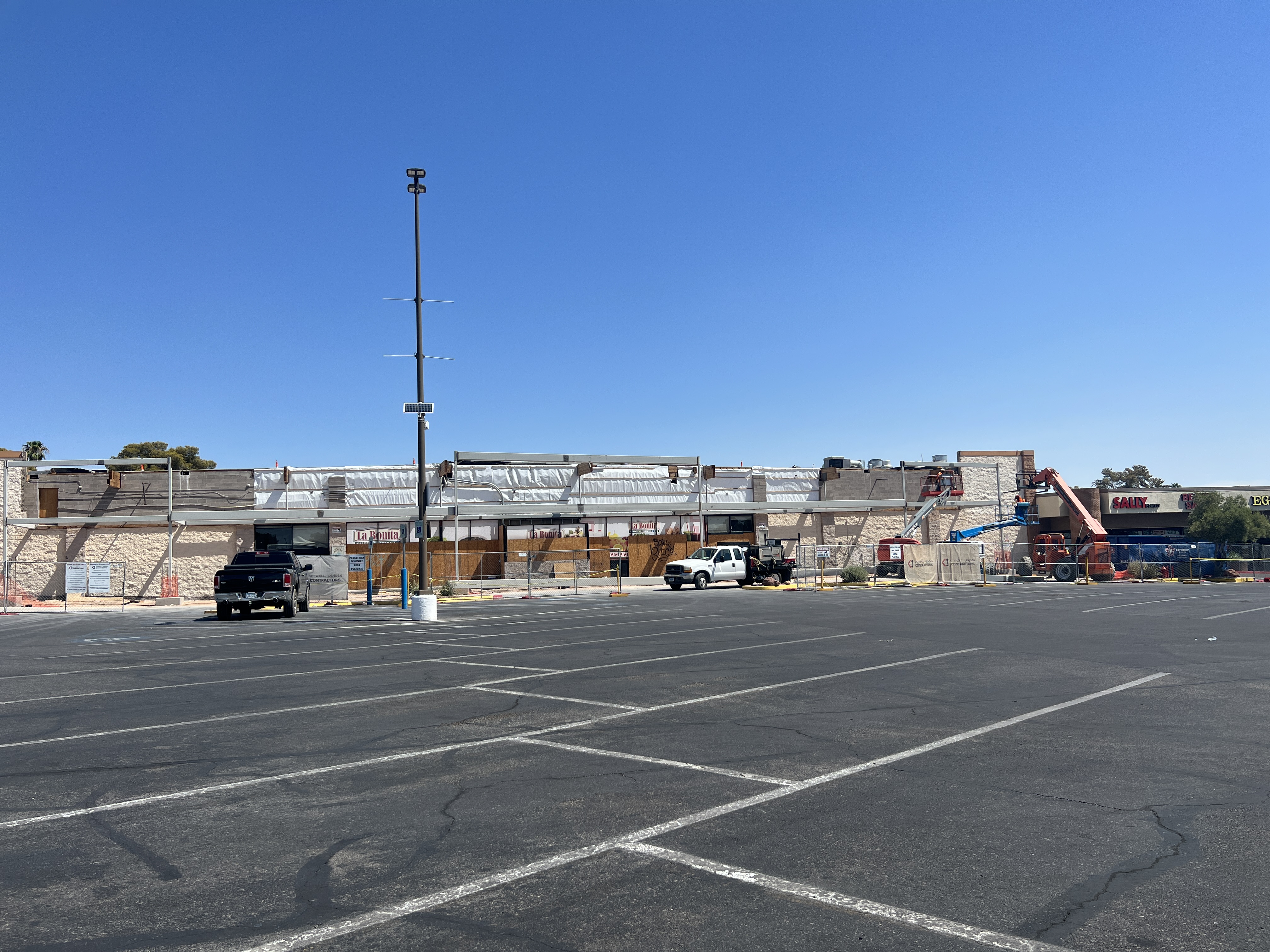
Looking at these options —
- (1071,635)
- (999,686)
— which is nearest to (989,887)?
(999,686)

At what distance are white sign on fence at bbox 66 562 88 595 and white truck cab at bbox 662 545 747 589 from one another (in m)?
24.2

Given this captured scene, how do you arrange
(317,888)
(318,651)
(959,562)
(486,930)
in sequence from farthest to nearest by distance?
(959,562)
(318,651)
(317,888)
(486,930)

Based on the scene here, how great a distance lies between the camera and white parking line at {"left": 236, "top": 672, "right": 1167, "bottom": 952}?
4.41 m

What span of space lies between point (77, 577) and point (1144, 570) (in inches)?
1978

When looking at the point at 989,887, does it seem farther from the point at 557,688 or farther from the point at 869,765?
the point at 557,688

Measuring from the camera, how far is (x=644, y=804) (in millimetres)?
6617

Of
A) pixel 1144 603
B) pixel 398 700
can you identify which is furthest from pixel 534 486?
pixel 398 700

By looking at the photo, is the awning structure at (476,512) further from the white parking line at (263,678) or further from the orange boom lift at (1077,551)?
the white parking line at (263,678)

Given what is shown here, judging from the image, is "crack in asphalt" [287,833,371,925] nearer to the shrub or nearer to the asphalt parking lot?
the asphalt parking lot

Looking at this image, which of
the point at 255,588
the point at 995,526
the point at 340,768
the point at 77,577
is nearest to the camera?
the point at 340,768

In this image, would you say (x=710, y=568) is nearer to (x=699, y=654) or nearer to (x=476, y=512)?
(x=476, y=512)

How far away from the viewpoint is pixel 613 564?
157 feet

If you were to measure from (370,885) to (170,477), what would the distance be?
134 feet

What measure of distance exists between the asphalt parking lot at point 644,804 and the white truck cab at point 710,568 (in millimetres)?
26812
